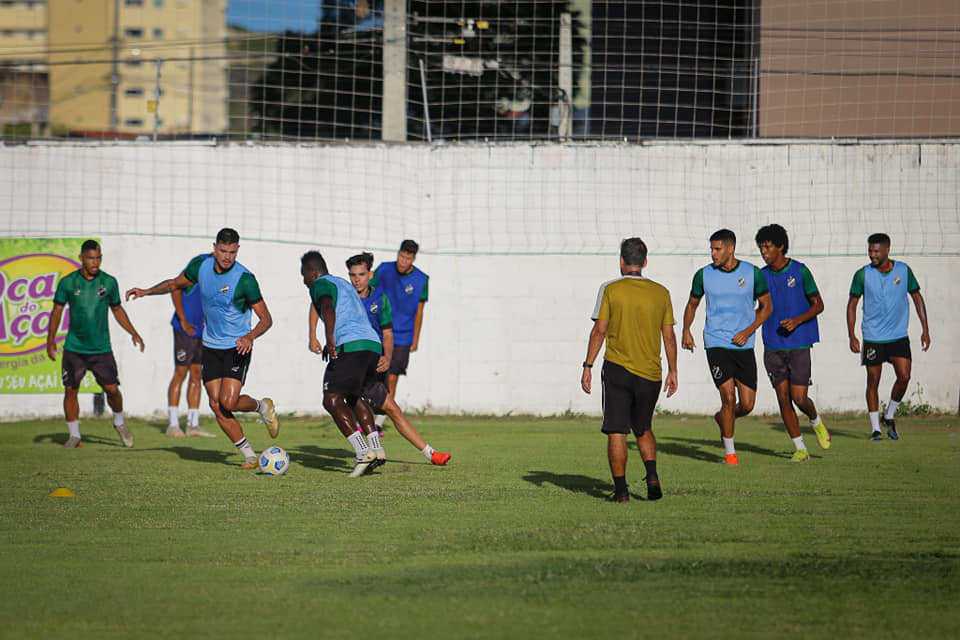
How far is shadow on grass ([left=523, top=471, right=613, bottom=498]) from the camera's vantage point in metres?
8.34

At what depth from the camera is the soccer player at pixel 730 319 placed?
10023 mm

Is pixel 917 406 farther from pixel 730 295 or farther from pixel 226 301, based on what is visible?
pixel 226 301

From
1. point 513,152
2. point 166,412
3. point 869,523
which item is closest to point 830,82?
point 513,152

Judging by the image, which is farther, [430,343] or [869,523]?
[430,343]

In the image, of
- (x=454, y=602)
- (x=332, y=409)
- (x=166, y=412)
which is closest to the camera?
(x=454, y=602)

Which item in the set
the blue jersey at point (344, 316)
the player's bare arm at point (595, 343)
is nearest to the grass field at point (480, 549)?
the player's bare arm at point (595, 343)

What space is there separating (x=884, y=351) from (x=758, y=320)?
146 inches

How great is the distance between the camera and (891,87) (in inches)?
759

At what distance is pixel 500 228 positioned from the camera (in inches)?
635

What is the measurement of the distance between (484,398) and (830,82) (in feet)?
30.8

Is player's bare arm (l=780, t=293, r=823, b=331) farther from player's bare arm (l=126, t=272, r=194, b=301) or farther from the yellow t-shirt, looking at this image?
player's bare arm (l=126, t=272, r=194, b=301)

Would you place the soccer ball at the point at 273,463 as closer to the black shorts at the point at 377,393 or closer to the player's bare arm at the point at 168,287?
the black shorts at the point at 377,393

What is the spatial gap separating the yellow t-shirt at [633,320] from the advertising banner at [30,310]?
982 cm

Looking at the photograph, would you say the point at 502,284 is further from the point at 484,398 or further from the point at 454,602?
the point at 454,602
